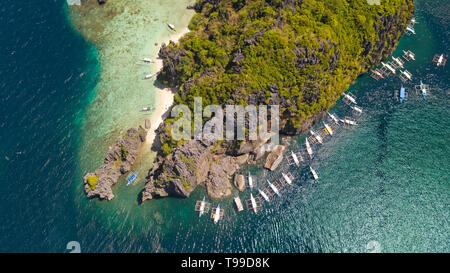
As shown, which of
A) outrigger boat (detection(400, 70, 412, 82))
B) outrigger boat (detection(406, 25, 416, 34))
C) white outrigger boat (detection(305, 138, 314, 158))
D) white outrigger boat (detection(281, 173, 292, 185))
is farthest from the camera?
outrigger boat (detection(406, 25, 416, 34))

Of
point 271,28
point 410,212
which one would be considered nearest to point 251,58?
point 271,28

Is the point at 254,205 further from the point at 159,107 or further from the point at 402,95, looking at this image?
the point at 402,95

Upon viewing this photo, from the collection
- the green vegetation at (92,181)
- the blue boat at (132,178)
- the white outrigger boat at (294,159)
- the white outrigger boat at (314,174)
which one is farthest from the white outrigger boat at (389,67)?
the green vegetation at (92,181)

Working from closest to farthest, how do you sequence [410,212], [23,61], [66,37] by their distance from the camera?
[410,212] → [23,61] → [66,37]

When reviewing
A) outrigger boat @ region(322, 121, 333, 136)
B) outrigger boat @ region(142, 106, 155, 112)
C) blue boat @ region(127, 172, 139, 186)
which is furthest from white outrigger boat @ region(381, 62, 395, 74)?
blue boat @ region(127, 172, 139, 186)

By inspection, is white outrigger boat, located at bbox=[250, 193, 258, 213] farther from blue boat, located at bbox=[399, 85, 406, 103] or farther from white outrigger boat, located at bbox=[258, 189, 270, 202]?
blue boat, located at bbox=[399, 85, 406, 103]
